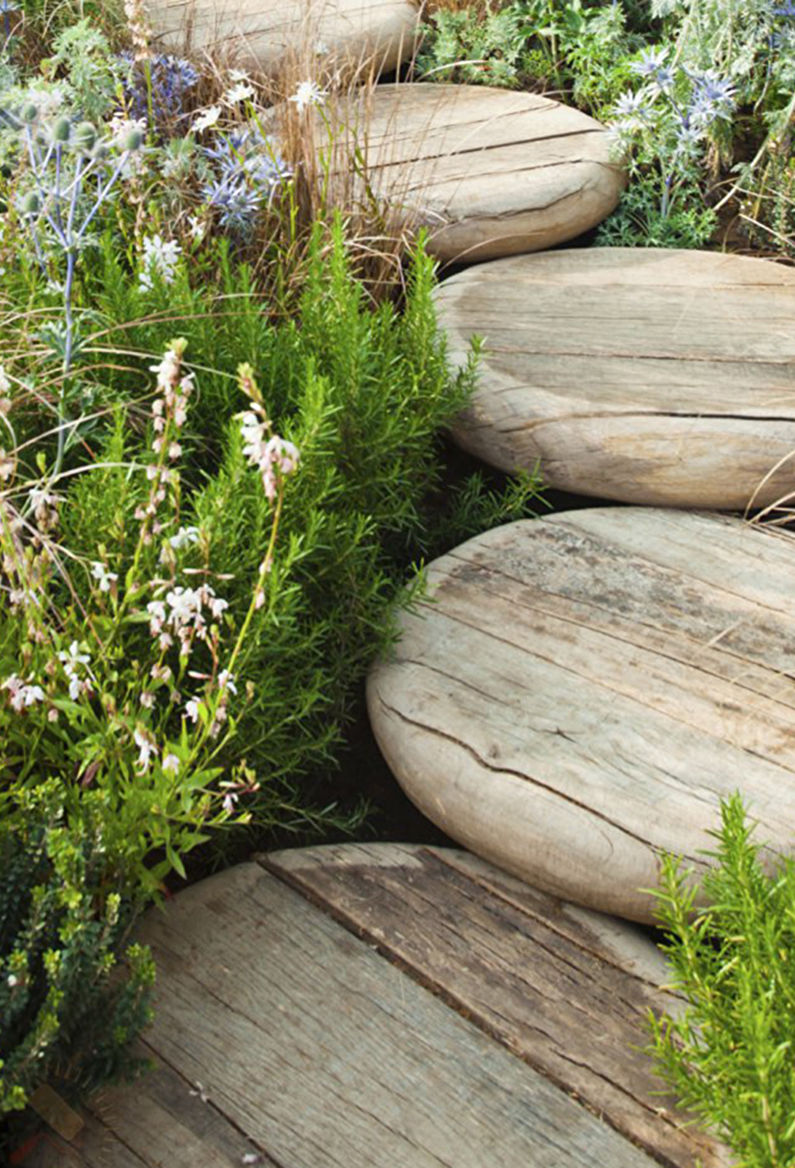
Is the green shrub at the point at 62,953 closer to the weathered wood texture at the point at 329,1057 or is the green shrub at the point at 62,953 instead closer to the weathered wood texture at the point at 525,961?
the weathered wood texture at the point at 329,1057

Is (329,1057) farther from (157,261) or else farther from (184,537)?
(157,261)

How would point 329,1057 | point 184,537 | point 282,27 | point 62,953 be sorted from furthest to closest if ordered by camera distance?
point 282,27, point 329,1057, point 184,537, point 62,953

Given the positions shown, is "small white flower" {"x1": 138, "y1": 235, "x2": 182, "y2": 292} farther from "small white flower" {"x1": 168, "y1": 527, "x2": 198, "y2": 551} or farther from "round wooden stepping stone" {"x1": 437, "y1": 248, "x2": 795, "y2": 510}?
"small white flower" {"x1": 168, "y1": 527, "x2": 198, "y2": 551}

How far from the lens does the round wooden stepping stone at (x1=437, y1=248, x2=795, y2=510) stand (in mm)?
2852

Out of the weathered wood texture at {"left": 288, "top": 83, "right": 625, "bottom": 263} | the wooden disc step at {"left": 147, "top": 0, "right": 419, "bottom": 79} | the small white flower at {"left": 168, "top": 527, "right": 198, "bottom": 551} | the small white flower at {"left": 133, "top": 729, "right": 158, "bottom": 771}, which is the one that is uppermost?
the wooden disc step at {"left": 147, "top": 0, "right": 419, "bottom": 79}

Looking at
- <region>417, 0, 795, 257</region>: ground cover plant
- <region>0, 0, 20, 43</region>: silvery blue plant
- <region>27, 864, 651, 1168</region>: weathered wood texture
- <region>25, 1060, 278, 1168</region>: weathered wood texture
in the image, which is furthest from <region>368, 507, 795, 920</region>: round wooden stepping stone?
<region>0, 0, 20, 43</region>: silvery blue plant

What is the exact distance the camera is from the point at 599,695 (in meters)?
2.40

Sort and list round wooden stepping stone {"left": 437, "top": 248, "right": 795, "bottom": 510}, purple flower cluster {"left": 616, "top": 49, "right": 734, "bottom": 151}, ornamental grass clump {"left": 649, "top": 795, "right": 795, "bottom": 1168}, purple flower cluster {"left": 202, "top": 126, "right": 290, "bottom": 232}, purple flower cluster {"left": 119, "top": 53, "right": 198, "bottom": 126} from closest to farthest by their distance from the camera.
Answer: ornamental grass clump {"left": 649, "top": 795, "right": 795, "bottom": 1168}, round wooden stepping stone {"left": 437, "top": 248, "right": 795, "bottom": 510}, purple flower cluster {"left": 202, "top": 126, "right": 290, "bottom": 232}, purple flower cluster {"left": 616, "top": 49, "right": 734, "bottom": 151}, purple flower cluster {"left": 119, "top": 53, "right": 198, "bottom": 126}

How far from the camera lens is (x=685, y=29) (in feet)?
12.3

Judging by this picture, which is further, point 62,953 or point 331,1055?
point 331,1055

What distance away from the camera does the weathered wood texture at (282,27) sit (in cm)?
416

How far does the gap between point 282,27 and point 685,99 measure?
1452 millimetres

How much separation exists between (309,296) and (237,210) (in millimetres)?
676

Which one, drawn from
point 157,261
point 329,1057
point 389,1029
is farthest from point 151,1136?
point 157,261
